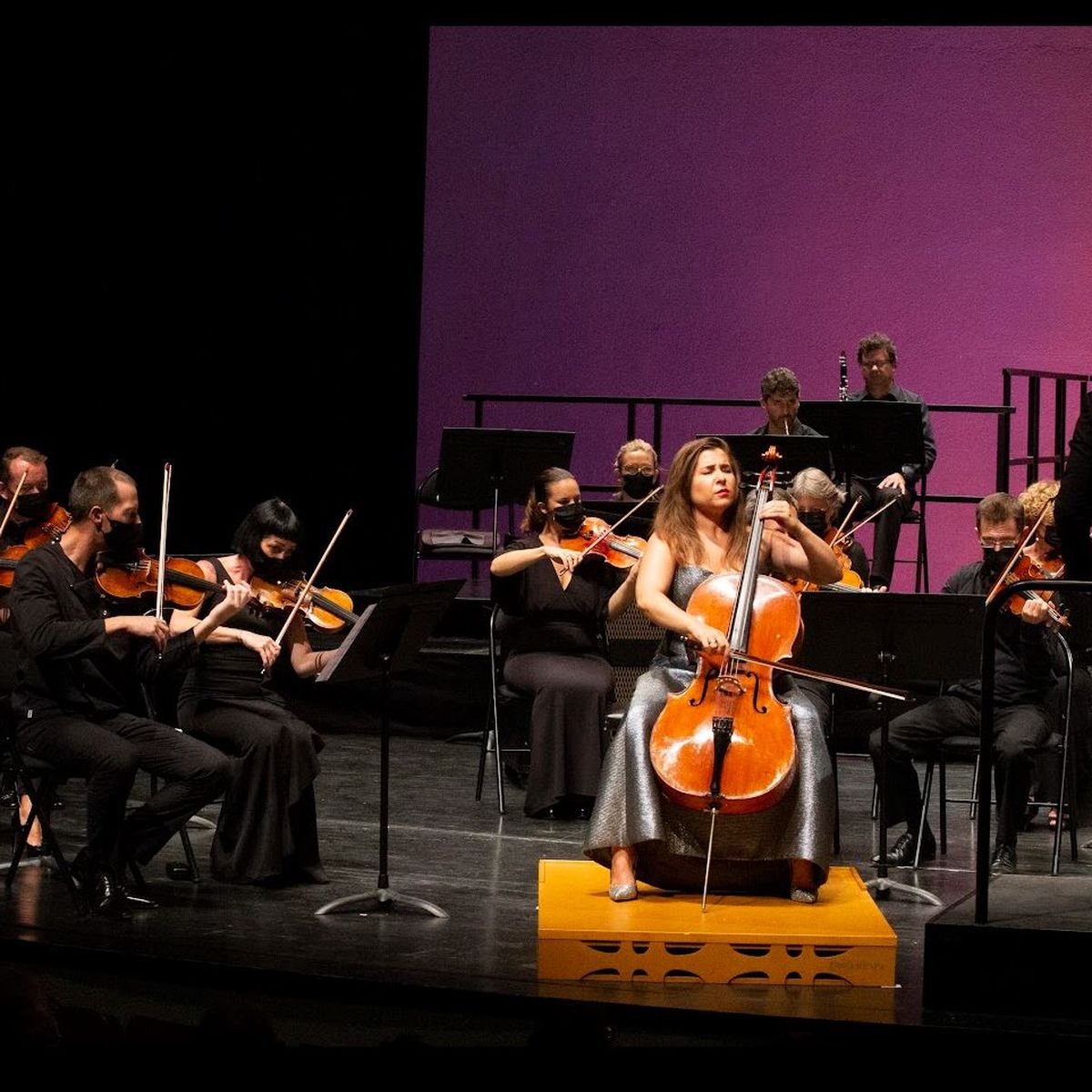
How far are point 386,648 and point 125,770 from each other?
28.6 inches

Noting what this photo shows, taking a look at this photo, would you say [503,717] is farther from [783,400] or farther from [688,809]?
[688,809]

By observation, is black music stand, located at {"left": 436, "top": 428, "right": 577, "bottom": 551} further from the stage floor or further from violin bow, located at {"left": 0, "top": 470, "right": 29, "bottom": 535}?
the stage floor

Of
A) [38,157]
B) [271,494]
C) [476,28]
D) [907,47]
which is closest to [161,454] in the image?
[271,494]

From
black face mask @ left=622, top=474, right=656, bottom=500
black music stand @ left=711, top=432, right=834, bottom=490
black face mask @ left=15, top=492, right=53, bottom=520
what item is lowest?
black face mask @ left=15, top=492, right=53, bottom=520

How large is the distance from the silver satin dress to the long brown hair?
36 centimetres

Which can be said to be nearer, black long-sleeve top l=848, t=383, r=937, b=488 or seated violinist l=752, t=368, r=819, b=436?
seated violinist l=752, t=368, r=819, b=436

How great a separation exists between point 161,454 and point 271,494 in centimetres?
→ 53

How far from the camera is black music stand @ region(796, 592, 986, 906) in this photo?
13.5 ft

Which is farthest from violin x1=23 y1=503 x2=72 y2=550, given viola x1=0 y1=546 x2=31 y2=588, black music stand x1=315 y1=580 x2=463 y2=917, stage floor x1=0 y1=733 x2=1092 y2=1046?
black music stand x1=315 y1=580 x2=463 y2=917

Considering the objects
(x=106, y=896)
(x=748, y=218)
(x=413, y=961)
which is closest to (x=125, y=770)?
(x=106, y=896)

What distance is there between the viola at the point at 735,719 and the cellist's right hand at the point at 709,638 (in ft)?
0.07

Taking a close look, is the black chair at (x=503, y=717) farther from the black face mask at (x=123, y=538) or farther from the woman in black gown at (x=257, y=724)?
the black face mask at (x=123, y=538)

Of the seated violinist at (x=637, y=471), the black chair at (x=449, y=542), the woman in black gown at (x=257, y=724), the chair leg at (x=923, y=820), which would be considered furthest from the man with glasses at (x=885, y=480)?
the woman in black gown at (x=257, y=724)

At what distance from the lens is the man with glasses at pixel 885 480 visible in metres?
6.63
